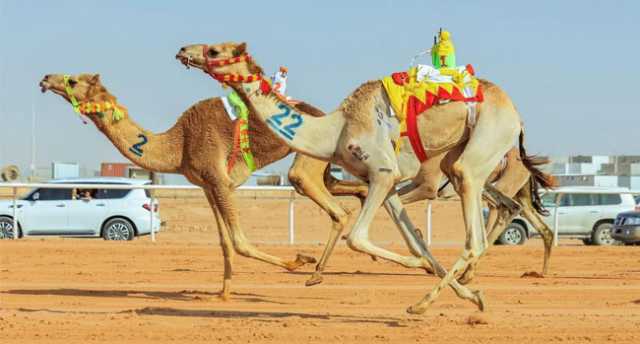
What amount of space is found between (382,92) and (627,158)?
53010mm

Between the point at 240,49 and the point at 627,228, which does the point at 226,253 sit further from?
the point at 627,228

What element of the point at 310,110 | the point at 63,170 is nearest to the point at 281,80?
the point at 310,110

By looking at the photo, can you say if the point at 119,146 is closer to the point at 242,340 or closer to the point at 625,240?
the point at 242,340

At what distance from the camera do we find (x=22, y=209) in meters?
26.7

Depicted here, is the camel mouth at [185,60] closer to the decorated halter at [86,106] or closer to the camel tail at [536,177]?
the decorated halter at [86,106]

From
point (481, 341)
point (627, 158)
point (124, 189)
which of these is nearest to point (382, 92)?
point (481, 341)

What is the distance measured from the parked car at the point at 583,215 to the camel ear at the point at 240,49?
18263 mm

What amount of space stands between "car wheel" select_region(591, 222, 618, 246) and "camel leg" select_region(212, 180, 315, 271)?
18054 mm

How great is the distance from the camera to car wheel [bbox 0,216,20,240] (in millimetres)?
26375

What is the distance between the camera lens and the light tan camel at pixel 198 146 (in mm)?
13227

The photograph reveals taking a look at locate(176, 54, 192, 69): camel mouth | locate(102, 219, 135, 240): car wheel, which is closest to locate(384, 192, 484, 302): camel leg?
locate(176, 54, 192, 69): camel mouth

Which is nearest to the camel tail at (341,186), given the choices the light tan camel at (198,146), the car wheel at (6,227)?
the light tan camel at (198,146)

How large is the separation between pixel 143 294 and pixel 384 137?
14.6 ft

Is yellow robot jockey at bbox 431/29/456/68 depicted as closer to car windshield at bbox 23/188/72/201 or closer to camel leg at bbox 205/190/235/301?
camel leg at bbox 205/190/235/301
